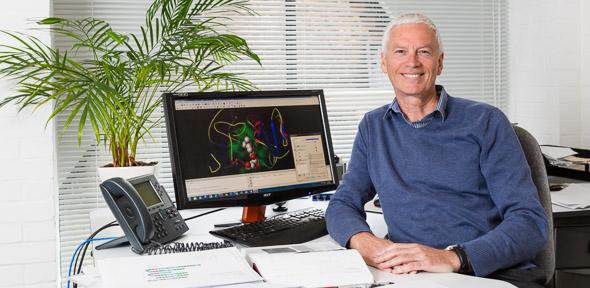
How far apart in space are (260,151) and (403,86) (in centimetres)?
48

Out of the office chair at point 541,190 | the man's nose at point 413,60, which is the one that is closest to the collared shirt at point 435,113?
the man's nose at point 413,60

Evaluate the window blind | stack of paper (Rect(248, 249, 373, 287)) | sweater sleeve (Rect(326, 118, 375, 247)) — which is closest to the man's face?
sweater sleeve (Rect(326, 118, 375, 247))

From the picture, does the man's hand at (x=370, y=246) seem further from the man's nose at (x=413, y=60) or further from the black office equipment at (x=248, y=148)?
the man's nose at (x=413, y=60)

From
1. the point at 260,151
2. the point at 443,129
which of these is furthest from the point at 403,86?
the point at 260,151

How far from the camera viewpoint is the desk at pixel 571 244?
231 cm

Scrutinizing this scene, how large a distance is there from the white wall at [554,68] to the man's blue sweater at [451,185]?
223cm

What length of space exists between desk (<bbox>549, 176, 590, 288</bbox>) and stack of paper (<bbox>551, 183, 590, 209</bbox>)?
5cm

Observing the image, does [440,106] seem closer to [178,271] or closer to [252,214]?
[252,214]

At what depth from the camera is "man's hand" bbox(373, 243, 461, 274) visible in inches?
60.3

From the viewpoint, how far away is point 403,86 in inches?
75.8

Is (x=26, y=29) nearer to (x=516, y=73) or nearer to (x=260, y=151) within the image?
(x=260, y=151)

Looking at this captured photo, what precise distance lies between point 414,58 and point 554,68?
2313 mm

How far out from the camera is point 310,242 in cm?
189

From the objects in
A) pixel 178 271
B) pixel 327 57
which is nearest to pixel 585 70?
pixel 327 57
